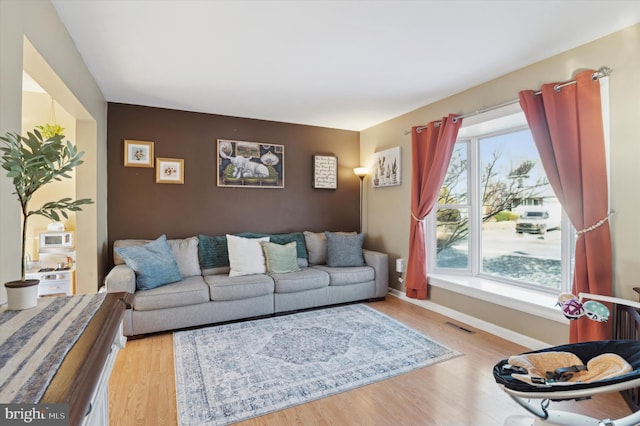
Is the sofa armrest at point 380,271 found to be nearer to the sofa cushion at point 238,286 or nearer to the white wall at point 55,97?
the sofa cushion at point 238,286

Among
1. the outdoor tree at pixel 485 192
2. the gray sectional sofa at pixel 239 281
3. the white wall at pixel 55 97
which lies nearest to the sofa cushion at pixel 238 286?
the gray sectional sofa at pixel 239 281

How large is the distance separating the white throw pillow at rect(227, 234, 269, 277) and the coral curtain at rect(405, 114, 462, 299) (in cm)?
184

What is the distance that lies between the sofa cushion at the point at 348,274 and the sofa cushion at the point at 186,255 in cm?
149

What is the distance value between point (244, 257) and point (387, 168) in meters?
2.32

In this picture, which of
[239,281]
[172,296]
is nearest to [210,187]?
[239,281]

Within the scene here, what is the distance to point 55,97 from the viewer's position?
2354mm

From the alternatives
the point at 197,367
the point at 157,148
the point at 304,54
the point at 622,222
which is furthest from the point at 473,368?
the point at 157,148

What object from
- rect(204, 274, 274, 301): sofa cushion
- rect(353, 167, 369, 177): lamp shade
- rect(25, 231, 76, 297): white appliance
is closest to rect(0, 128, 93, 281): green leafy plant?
rect(204, 274, 274, 301): sofa cushion

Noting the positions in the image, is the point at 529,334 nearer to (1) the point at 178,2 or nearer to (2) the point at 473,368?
(2) the point at 473,368

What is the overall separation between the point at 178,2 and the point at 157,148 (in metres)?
2.29

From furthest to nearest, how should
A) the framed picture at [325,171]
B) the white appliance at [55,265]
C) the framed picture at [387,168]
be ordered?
the framed picture at [325,171], the framed picture at [387,168], the white appliance at [55,265]

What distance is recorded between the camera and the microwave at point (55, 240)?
344 cm

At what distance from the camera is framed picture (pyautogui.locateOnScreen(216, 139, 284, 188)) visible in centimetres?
416

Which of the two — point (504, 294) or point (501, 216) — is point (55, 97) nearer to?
A: point (504, 294)
